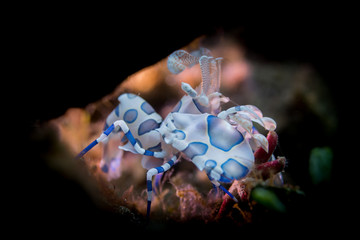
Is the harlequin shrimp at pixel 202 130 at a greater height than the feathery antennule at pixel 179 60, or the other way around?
the feathery antennule at pixel 179 60

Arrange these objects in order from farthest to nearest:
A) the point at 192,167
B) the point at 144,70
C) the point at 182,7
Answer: the point at 192,167 → the point at 144,70 → the point at 182,7

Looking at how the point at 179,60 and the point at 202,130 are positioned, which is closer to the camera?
the point at 202,130

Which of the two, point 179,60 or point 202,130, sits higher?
point 179,60

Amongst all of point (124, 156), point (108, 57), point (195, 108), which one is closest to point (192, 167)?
point (124, 156)

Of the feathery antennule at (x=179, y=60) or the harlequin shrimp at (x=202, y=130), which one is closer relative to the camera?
the harlequin shrimp at (x=202, y=130)

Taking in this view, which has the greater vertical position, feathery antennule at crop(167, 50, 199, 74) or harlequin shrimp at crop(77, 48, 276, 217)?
feathery antennule at crop(167, 50, 199, 74)

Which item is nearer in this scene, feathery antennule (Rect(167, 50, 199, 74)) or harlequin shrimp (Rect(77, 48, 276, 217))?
harlequin shrimp (Rect(77, 48, 276, 217))

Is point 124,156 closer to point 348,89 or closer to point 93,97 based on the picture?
point 93,97

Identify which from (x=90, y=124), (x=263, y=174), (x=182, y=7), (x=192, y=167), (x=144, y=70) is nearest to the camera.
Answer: (x=263, y=174)
